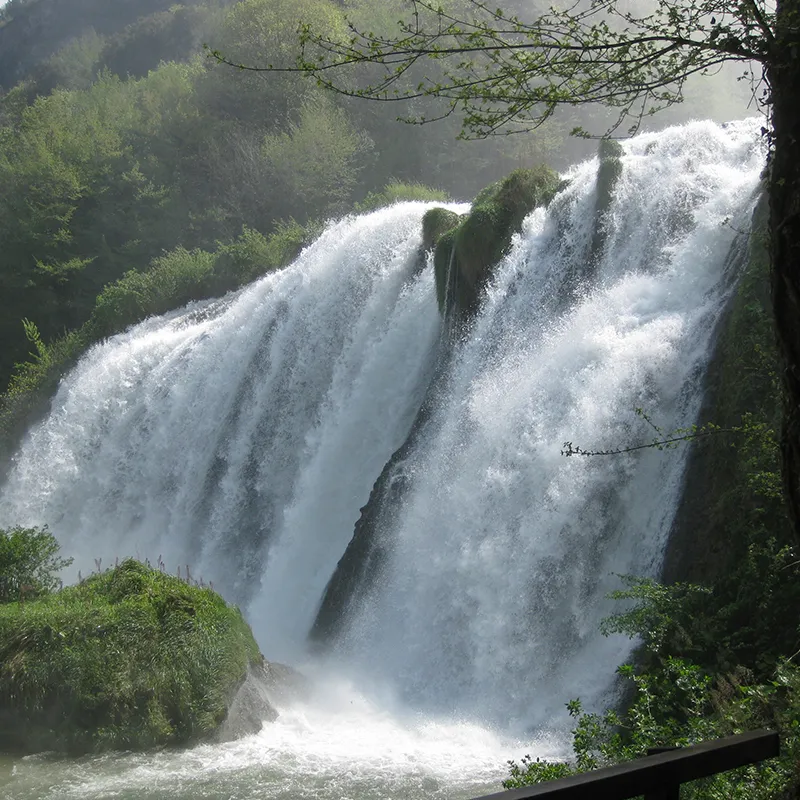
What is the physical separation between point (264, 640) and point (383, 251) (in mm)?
8183

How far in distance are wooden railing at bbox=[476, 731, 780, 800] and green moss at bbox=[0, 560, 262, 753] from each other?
8.52m

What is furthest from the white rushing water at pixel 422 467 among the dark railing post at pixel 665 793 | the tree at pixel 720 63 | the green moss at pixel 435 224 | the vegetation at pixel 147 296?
the dark railing post at pixel 665 793

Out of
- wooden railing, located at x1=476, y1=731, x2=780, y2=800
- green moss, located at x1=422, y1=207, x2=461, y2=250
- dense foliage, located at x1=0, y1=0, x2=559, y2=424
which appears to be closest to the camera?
wooden railing, located at x1=476, y1=731, x2=780, y2=800

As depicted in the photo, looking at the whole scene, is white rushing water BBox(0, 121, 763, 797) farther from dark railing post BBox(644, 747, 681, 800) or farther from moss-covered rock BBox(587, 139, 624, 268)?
dark railing post BBox(644, 747, 681, 800)

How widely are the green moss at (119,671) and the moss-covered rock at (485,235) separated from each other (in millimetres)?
7042

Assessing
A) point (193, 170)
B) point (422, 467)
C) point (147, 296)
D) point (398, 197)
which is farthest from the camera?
point (193, 170)

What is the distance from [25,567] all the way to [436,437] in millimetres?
5785

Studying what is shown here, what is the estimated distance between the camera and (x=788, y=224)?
4102 millimetres

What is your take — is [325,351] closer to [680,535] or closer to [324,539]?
[324,539]

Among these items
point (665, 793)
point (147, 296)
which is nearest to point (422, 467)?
point (665, 793)

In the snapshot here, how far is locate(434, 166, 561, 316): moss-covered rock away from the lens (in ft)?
54.1

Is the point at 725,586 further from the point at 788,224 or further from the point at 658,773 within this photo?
the point at 658,773

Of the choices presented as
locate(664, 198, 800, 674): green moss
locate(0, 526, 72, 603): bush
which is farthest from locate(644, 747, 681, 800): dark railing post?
locate(0, 526, 72, 603): bush

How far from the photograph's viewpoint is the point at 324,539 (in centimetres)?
1627
